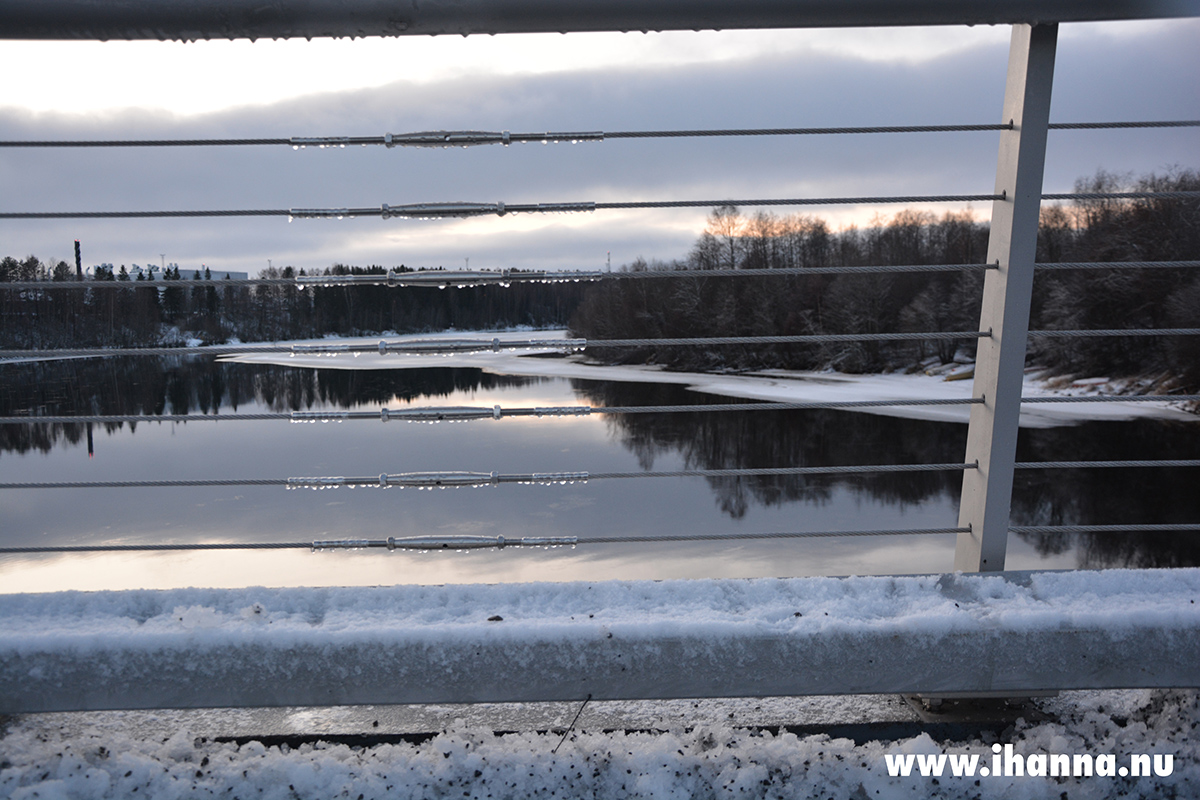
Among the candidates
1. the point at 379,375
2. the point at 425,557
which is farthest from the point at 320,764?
the point at 379,375

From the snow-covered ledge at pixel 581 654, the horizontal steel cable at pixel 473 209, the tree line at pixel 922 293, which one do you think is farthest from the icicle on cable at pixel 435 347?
the tree line at pixel 922 293

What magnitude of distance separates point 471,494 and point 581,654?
6.34m

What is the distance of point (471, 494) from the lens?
7.09 meters

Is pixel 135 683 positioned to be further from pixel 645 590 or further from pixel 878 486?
pixel 878 486

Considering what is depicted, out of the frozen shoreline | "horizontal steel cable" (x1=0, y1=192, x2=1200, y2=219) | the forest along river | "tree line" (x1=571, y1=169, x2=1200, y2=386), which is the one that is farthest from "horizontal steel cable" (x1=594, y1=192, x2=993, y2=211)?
"tree line" (x1=571, y1=169, x2=1200, y2=386)

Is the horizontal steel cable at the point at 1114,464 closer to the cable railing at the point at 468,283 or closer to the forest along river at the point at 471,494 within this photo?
the cable railing at the point at 468,283

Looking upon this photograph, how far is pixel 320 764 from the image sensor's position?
36.4 inches

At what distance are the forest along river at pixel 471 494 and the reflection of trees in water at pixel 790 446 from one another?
0.06 meters

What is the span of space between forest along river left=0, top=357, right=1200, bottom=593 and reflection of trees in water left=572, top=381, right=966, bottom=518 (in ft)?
0.19

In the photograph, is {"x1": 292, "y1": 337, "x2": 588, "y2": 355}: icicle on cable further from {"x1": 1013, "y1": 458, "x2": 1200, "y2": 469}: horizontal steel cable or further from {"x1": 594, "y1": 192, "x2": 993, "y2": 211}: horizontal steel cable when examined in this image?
{"x1": 1013, "y1": 458, "x2": 1200, "y2": 469}: horizontal steel cable

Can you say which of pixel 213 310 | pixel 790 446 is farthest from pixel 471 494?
pixel 213 310

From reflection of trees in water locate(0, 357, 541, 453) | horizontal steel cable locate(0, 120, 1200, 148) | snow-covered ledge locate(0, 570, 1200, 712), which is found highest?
horizontal steel cable locate(0, 120, 1200, 148)

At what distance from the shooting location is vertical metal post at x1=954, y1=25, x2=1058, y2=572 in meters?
1.04

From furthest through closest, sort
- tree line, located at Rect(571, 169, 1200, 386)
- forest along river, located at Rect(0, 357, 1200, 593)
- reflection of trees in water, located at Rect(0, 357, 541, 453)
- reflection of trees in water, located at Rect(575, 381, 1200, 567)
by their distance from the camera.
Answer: tree line, located at Rect(571, 169, 1200, 386) < reflection of trees in water, located at Rect(575, 381, 1200, 567) < forest along river, located at Rect(0, 357, 1200, 593) < reflection of trees in water, located at Rect(0, 357, 541, 453)
